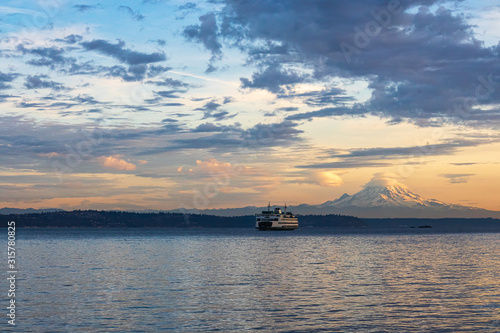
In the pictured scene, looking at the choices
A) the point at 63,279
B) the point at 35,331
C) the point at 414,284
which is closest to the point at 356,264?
the point at 414,284

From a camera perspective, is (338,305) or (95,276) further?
(95,276)

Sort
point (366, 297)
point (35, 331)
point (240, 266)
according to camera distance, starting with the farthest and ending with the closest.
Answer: point (240, 266), point (366, 297), point (35, 331)

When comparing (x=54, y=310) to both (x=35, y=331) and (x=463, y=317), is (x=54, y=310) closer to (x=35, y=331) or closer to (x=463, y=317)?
(x=35, y=331)

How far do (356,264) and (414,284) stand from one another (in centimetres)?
2543

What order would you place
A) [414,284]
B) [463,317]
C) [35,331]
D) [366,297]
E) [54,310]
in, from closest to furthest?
1. [35,331]
2. [463,317]
3. [54,310]
4. [366,297]
5. [414,284]

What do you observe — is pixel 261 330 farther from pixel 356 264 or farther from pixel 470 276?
pixel 356 264

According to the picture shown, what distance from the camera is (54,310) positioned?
42625mm

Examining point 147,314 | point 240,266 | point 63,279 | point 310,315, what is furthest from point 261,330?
point 240,266

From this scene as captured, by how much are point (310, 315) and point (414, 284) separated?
2314 cm

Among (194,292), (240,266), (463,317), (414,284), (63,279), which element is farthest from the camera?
(240,266)

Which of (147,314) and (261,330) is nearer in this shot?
(261,330)

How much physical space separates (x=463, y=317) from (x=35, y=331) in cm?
3034

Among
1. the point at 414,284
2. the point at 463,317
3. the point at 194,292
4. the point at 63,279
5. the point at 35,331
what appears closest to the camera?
the point at 35,331

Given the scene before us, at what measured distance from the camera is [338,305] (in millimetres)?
44406
